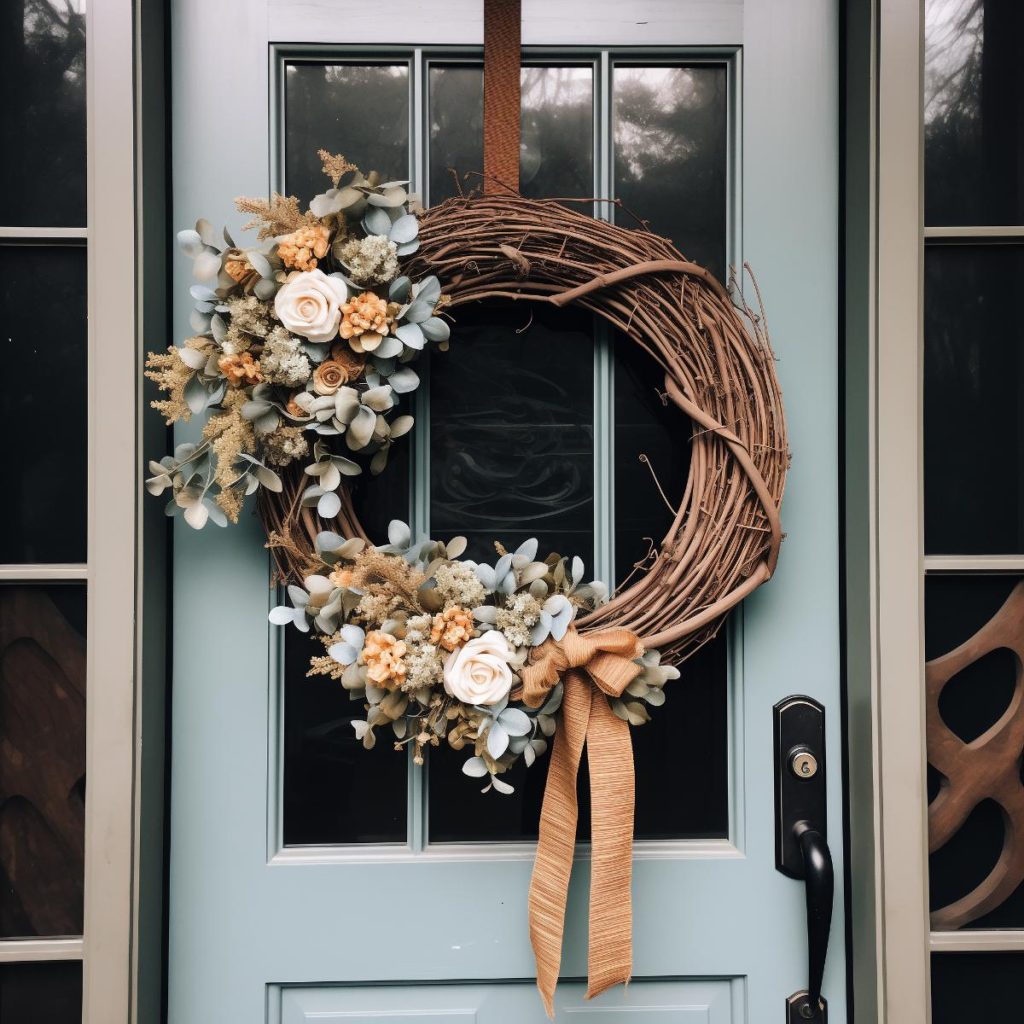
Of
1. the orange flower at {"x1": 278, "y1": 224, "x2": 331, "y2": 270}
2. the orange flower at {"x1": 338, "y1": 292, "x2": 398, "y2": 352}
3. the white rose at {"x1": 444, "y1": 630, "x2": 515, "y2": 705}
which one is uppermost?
the orange flower at {"x1": 278, "y1": 224, "x2": 331, "y2": 270}

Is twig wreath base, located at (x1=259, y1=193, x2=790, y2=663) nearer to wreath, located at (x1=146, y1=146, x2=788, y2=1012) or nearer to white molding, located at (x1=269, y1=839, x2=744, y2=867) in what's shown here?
wreath, located at (x1=146, y1=146, x2=788, y2=1012)

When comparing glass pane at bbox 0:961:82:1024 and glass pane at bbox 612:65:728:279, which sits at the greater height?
glass pane at bbox 612:65:728:279

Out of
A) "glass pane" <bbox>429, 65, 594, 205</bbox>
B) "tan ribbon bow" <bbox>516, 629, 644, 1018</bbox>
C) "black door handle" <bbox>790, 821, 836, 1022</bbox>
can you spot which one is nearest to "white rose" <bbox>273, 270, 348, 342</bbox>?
"glass pane" <bbox>429, 65, 594, 205</bbox>

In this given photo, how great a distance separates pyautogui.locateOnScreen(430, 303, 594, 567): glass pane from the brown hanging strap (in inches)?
6.8

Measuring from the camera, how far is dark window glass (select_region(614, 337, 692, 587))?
1.03 metres

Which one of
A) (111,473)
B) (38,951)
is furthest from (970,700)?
(38,951)

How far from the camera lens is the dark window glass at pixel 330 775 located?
1014 mm

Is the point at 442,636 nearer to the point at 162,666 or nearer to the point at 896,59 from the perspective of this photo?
the point at 162,666

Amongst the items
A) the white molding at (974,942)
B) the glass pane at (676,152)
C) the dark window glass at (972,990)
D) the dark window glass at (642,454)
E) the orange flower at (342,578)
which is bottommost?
the dark window glass at (972,990)

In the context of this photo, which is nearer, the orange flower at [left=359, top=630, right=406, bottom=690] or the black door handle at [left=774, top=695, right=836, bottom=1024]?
the orange flower at [left=359, top=630, right=406, bottom=690]

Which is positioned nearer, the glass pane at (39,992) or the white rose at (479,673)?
the white rose at (479,673)

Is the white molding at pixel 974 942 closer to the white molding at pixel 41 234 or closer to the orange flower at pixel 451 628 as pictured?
the orange flower at pixel 451 628

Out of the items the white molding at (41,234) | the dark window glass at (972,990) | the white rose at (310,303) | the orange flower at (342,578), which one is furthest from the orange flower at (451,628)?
the dark window glass at (972,990)

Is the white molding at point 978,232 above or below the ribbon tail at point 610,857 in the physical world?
above
